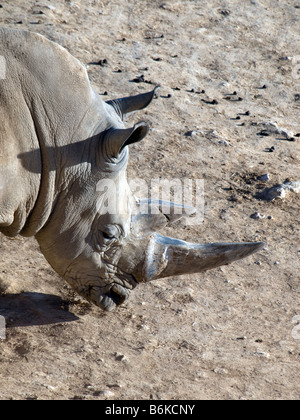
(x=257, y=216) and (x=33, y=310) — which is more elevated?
(x=33, y=310)

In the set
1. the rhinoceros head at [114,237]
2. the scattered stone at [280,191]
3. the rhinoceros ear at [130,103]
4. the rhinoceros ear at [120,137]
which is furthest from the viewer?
the scattered stone at [280,191]

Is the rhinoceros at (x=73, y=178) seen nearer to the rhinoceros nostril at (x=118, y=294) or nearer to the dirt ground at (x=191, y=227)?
the rhinoceros nostril at (x=118, y=294)

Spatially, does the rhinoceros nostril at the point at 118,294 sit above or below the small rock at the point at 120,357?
above

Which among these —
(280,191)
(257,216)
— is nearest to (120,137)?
(257,216)

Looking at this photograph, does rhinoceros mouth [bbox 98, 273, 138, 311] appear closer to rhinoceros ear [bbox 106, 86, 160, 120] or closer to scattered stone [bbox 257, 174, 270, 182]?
rhinoceros ear [bbox 106, 86, 160, 120]

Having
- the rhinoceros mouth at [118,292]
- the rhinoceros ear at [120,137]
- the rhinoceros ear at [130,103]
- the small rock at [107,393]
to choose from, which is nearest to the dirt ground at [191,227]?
the small rock at [107,393]

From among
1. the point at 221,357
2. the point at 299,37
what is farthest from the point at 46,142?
the point at 299,37

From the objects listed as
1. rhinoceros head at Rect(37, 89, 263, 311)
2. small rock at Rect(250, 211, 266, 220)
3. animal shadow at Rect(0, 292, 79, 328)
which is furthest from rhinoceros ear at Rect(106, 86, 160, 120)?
small rock at Rect(250, 211, 266, 220)

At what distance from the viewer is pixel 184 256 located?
546 cm

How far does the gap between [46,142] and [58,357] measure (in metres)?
1.51

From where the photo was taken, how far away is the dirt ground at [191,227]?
5.14 metres

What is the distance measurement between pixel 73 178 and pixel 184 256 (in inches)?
43.3

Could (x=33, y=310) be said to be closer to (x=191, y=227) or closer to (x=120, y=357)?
(x=120, y=357)

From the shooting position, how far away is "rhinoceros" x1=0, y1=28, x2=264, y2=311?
4.60 metres
